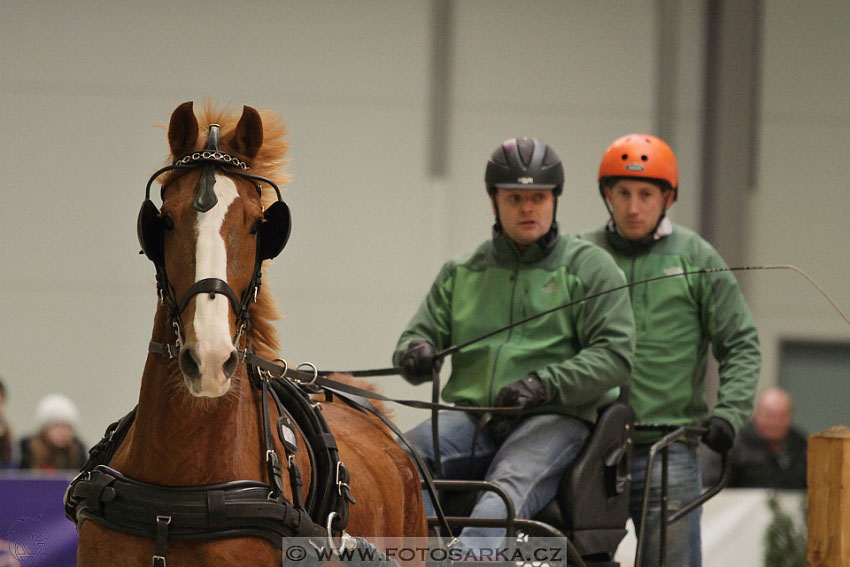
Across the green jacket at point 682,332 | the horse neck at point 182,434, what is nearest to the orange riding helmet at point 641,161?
the green jacket at point 682,332

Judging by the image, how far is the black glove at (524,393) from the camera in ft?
13.1

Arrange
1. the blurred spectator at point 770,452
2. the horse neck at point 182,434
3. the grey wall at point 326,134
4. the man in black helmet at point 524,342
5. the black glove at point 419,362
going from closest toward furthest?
the horse neck at point 182,434
the man in black helmet at point 524,342
the black glove at point 419,362
the blurred spectator at point 770,452
the grey wall at point 326,134

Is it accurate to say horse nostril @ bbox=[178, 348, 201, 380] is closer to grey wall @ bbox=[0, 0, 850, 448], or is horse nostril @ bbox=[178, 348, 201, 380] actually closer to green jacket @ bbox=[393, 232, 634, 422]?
green jacket @ bbox=[393, 232, 634, 422]

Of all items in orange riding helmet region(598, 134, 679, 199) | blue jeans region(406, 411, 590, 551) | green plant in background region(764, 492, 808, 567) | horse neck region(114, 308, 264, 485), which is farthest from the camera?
green plant in background region(764, 492, 808, 567)

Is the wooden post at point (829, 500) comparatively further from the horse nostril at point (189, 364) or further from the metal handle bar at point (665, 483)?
the horse nostril at point (189, 364)

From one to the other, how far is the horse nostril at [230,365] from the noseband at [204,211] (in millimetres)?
122

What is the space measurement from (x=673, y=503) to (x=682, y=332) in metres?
0.70

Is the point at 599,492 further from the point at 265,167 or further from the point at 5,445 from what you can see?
the point at 5,445

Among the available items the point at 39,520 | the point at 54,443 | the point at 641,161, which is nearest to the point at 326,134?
the point at 54,443

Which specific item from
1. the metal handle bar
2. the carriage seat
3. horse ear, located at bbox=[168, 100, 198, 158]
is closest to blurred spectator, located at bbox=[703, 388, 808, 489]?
the metal handle bar

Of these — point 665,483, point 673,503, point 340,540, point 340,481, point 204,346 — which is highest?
point 204,346

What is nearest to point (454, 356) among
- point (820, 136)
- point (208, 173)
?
point (208, 173)

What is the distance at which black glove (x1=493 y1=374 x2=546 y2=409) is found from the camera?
400 centimetres

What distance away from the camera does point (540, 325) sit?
4340 mm
